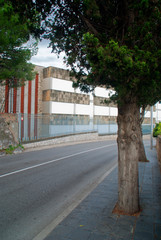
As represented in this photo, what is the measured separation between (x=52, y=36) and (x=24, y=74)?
10.5 metres

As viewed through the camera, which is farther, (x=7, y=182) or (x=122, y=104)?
(x=7, y=182)

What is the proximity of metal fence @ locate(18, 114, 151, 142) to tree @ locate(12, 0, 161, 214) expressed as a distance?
13.4m

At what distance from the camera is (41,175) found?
922cm

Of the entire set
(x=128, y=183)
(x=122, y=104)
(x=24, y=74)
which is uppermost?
(x=24, y=74)

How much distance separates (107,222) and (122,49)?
3.46 meters

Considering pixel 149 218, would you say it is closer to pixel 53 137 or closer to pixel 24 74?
pixel 24 74

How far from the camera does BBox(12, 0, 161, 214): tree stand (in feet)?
13.7

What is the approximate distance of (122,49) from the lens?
13.2 feet

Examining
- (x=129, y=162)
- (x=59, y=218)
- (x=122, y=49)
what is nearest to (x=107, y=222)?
(x=59, y=218)

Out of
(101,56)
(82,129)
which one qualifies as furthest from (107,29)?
(82,129)

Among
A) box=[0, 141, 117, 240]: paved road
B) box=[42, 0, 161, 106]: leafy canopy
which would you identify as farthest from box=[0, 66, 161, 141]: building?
box=[42, 0, 161, 106]: leafy canopy

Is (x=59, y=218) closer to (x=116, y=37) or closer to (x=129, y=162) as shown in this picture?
(x=129, y=162)

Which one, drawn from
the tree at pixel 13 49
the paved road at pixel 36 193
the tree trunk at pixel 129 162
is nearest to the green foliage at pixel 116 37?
the tree trunk at pixel 129 162

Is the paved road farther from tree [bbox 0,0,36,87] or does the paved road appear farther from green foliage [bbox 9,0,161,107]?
tree [bbox 0,0,36,87]
